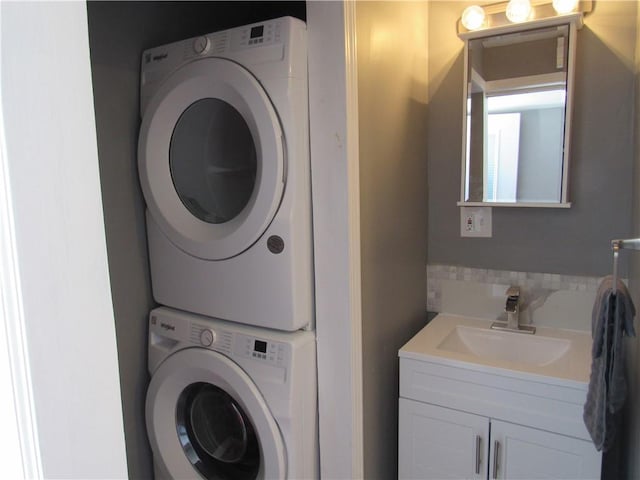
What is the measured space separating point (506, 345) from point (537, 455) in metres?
0.42

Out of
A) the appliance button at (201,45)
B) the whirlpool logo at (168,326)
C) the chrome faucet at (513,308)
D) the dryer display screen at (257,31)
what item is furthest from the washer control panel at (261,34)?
the chrome faucet at (513,308)

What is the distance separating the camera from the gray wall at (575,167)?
160 centimetres

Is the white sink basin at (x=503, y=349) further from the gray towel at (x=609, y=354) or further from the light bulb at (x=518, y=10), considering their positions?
the light bulb at (x=518, y=10)

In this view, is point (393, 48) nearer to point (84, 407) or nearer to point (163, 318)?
point (163, 318)

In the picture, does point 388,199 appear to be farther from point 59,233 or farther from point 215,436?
point 59,233

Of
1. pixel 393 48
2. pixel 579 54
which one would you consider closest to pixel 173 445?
pixel 393 48

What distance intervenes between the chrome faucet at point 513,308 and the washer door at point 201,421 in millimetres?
1013

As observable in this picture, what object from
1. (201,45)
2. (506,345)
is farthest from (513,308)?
(201,45)

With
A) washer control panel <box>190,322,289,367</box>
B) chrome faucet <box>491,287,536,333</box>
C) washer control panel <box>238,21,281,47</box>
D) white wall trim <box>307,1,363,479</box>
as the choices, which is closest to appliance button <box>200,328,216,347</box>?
washer control panel <box>190,322,289,367</box>

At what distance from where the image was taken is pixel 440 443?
1.58 meters

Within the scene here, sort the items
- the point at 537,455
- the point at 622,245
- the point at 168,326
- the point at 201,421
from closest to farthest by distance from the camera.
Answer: the point at 622,245, the point at 537,455, the point at 168,326, the point at 201,421

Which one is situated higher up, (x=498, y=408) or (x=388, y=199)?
(x=388, y=199)

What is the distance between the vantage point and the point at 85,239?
494mm

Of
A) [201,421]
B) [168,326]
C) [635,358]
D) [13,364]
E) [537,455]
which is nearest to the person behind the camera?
[13,364]
